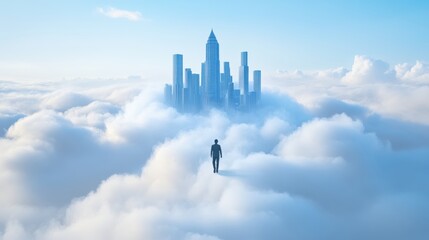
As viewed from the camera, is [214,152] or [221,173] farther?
[221,173]

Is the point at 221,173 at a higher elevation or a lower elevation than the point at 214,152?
lower
